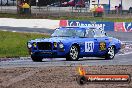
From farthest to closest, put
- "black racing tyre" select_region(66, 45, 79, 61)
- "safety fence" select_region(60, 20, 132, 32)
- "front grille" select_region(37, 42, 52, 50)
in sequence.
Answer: "safety fence" select_region(60, 20, 132, 32) → "black racing tyre" select_region(66, 45, 79, 61) → "front grille" select_region(37, 42, 52, 50)

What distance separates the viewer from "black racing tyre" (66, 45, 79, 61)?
20000 mm

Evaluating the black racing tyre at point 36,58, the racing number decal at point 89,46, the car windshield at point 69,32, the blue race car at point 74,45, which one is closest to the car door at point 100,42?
the blue race car at point 74,45

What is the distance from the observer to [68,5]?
8431 centimetres

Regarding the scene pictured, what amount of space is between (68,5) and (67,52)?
6476 centimetres

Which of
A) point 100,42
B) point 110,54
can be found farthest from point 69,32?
point 110,54

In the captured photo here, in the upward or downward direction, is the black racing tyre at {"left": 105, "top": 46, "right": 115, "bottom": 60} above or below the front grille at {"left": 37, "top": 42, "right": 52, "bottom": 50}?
below

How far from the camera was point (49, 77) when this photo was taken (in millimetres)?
13938

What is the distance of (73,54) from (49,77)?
6264 millimetres

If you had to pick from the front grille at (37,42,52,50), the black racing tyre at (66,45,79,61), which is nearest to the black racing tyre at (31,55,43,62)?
the front grille at (37,42,52,50)

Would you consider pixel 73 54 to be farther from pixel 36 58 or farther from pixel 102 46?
pixel 102 46

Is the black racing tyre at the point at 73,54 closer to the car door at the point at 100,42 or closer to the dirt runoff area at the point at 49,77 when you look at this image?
the car door at the point at 100,42

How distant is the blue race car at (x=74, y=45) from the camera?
64.5ft

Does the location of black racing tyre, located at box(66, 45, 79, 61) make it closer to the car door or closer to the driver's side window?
the driver's side window

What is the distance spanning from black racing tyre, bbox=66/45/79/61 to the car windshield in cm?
64
